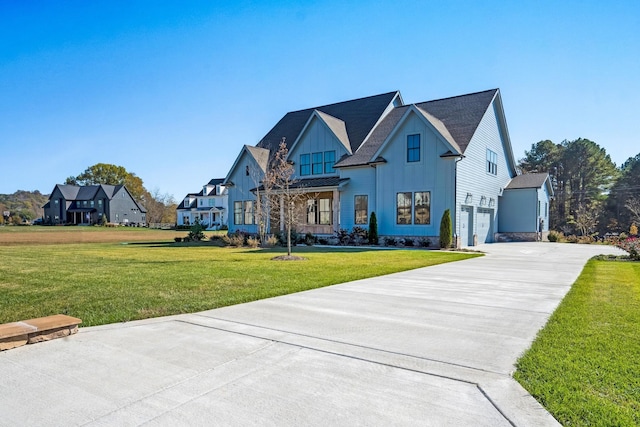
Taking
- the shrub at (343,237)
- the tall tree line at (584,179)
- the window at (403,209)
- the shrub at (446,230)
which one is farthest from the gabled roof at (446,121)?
the tall tree line at (584,179)

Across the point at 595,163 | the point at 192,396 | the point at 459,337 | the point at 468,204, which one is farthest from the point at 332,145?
the point at 595,163

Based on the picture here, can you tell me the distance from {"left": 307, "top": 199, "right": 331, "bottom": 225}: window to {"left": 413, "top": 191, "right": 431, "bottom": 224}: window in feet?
20.3

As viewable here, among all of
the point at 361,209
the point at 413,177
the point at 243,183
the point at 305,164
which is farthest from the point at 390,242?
the point at 243,183

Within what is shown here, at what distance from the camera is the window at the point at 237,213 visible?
2905cm

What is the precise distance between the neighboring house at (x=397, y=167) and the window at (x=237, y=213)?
3.1 inches

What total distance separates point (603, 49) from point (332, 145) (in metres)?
15.0

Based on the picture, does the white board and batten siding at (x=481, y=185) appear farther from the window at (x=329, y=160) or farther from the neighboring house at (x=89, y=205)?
the neighboring house at (x=89, y=205)

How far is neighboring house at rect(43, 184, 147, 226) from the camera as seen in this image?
241 ft

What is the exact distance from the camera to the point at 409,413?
2785mm

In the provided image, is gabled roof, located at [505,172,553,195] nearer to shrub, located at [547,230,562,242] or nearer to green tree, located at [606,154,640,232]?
shrub, located at [547,230,562,242]

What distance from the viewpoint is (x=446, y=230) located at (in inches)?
759

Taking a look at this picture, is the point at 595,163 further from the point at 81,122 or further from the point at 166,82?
the point at 81,122

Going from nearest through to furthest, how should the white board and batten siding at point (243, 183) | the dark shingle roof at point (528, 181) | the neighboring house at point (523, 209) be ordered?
1. the neighboring house at point (523, 209)
2. the dark shingle roof at point (528, 181)
3. the white board and batten siding at point (243, 183)

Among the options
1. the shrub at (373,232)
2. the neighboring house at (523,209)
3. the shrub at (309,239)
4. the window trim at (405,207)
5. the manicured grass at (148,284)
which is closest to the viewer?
the manicured grass at (148,284)
